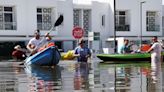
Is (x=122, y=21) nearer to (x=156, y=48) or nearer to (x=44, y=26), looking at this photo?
(x=44, y=26)

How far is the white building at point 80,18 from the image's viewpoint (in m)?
45.3

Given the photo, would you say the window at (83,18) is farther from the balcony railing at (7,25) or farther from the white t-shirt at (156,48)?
the white t-shirt at (156,48)

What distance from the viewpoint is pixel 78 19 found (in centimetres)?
4941

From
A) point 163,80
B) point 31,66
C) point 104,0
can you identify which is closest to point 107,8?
point 104,0

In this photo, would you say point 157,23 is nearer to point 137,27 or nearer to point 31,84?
point 137,27

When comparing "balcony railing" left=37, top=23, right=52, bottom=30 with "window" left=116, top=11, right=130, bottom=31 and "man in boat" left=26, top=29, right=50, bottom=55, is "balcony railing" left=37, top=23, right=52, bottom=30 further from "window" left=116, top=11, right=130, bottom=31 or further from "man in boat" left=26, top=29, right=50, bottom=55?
"man in boat" left=26, top=29, right=50, bottom=55

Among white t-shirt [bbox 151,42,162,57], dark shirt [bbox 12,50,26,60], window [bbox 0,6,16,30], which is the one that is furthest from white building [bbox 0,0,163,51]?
white t-shirt [bbox 151,42,162,57]

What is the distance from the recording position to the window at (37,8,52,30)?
46719 mm

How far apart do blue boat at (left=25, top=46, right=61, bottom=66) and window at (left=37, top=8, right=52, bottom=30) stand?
89.5 feet

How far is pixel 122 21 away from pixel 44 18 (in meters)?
9.45

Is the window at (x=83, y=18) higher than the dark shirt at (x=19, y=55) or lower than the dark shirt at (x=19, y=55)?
higher

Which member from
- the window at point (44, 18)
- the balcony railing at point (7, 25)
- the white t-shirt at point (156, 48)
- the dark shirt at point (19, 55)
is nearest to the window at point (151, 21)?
the window at point (44, 18)

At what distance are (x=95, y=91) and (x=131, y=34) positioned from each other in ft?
134

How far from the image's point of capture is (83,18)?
162ft
